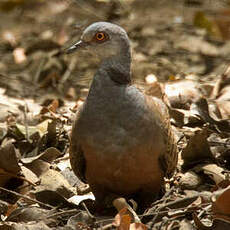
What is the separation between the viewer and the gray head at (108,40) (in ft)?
13.9

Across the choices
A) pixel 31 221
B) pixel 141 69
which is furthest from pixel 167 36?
pixel 31 221

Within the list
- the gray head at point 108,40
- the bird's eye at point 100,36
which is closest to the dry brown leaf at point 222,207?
the gray head at point 108,40

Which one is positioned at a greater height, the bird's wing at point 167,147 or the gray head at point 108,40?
the gray head at point 108,40

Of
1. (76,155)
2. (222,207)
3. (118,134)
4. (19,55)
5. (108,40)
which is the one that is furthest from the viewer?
(19,55)

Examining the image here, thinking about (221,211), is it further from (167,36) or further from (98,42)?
(167,36)

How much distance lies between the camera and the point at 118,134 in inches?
156

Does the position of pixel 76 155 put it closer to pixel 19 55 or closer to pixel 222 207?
pixel 222 207

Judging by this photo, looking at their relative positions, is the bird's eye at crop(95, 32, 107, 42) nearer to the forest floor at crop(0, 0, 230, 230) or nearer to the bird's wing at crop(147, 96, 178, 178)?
the bird's wing at crop(147, 96, 178, 178)

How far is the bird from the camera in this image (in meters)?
3.98

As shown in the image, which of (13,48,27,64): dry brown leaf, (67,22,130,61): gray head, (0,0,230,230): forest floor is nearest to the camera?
(0,0,230,230): forest floor

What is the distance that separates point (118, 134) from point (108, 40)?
2.33 feet

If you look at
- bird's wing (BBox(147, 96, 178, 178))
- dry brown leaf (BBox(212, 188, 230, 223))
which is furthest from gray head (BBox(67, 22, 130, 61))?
dry brown leaf (BBox(212, 188, 230, 223))

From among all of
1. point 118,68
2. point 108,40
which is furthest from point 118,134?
point 108,40

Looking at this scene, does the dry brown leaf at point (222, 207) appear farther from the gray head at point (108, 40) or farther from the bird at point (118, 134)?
the gray head at point (108, 40)
